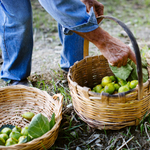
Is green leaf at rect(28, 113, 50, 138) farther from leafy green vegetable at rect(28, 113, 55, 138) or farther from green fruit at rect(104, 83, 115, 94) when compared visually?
green fruit at rect(104, 83, 115, 94)

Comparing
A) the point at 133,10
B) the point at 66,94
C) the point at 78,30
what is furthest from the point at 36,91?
the point at 133,10

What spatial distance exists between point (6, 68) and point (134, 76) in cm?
129

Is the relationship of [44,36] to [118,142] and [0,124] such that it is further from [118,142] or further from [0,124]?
[118,142]

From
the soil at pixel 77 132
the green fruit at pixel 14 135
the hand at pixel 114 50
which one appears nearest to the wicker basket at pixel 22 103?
the soil at pixel 77 132

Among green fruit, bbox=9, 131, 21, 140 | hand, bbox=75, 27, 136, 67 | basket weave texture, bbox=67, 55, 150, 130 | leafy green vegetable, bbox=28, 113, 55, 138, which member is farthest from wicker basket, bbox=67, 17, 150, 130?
green fruit, bbox=9, 131, 21, 140

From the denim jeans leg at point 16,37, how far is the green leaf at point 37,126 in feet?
2.98

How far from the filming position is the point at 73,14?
1.26 metres

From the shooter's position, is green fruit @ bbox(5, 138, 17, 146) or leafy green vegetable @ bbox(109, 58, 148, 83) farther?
leafy green vegetable @ bbox(109, 58, 148, 83)

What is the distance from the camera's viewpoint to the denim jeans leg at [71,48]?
207cm

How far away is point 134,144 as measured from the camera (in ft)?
4.44

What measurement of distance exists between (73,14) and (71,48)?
87cm

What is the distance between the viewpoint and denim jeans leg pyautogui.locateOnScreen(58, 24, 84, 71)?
207 centimetres

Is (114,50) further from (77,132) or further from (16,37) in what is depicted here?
(16,37)

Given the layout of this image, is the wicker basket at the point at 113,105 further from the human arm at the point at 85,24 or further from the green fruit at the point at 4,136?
the green fruit at the point at 4,136
